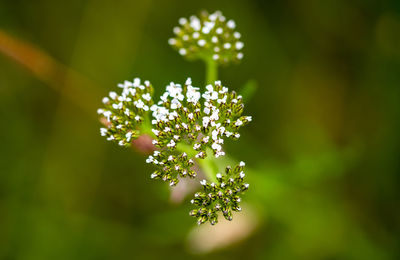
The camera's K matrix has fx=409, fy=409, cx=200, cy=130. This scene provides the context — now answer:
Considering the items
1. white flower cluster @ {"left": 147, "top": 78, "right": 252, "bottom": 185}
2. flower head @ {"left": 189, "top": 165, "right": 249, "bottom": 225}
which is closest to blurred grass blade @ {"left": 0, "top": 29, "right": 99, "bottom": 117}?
white flower cluster @ {"left": 147, "top": 78, "right": 252, "bottom": 185}

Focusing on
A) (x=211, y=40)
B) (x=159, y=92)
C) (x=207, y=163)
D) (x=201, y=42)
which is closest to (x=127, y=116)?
(x=207, y=163)

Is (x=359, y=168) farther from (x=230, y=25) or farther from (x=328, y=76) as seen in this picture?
(x=230, y=25)

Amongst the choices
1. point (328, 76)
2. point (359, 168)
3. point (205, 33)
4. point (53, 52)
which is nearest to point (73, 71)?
point (53, 52)

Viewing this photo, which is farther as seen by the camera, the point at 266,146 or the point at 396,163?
the point at 266,146

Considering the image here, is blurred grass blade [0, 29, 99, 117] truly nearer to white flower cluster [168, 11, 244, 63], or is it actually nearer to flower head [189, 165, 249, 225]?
white flower cluster [168, 11, 244, 63]

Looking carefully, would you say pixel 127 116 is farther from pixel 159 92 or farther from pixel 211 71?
pixel 159 92

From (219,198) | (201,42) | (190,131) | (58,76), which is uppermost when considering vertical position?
(58,76)

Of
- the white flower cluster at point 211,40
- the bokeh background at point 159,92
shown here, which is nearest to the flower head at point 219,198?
the white flower cluster at point 211,40
